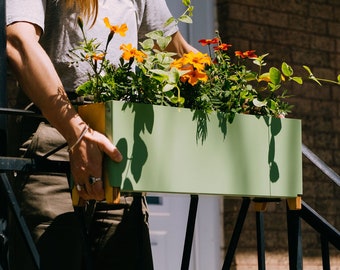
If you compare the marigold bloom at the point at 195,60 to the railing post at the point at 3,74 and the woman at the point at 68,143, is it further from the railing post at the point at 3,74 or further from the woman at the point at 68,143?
the railing post at the point at 3,74

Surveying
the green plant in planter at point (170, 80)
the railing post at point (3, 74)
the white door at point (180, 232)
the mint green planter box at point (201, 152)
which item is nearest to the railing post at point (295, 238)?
the mint green planter box at point (201, 152)

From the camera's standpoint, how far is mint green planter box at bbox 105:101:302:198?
2.16 meters

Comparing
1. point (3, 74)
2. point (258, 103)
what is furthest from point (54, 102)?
point (258, 103)

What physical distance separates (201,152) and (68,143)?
365 millimetres

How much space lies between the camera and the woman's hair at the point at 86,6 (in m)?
2.42

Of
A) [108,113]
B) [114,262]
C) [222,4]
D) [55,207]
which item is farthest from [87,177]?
[222,4]

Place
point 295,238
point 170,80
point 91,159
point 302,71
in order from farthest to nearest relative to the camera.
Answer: point 302,71, point 295,238, point 170,80, point 91,159

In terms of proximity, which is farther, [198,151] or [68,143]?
[198,151]

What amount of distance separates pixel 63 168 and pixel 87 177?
0.19m

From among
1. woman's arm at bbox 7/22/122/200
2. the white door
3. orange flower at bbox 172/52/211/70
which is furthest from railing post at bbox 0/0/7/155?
the white door

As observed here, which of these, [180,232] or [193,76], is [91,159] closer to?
[193,76]

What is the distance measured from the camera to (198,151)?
231 centimetres

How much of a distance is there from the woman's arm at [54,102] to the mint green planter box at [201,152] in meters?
0.04

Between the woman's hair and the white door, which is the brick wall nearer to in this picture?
the white door
